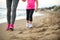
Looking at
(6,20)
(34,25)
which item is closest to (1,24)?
(6,20)

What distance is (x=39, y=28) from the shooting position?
2.98ft

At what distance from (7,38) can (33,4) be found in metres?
0.16

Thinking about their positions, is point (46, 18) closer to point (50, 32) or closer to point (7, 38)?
point (50, 32)

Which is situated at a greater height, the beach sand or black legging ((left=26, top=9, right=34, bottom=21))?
black legging ((left=26, top=9, right=34, bottom=21))

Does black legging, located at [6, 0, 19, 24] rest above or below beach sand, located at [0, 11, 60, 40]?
above

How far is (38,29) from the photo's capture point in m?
0.90

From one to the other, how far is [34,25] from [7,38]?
0.41 feet

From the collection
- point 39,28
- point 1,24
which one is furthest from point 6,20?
point 39,28

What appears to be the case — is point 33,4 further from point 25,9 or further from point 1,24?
point 1,24

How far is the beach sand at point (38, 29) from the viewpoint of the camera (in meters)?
0.87

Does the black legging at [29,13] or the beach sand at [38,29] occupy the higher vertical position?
the black legging at [29,13]

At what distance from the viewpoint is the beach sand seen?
87 cm

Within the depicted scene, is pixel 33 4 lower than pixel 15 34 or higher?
higher

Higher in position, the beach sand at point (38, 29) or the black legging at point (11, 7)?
the black legging at point (11, 7)
